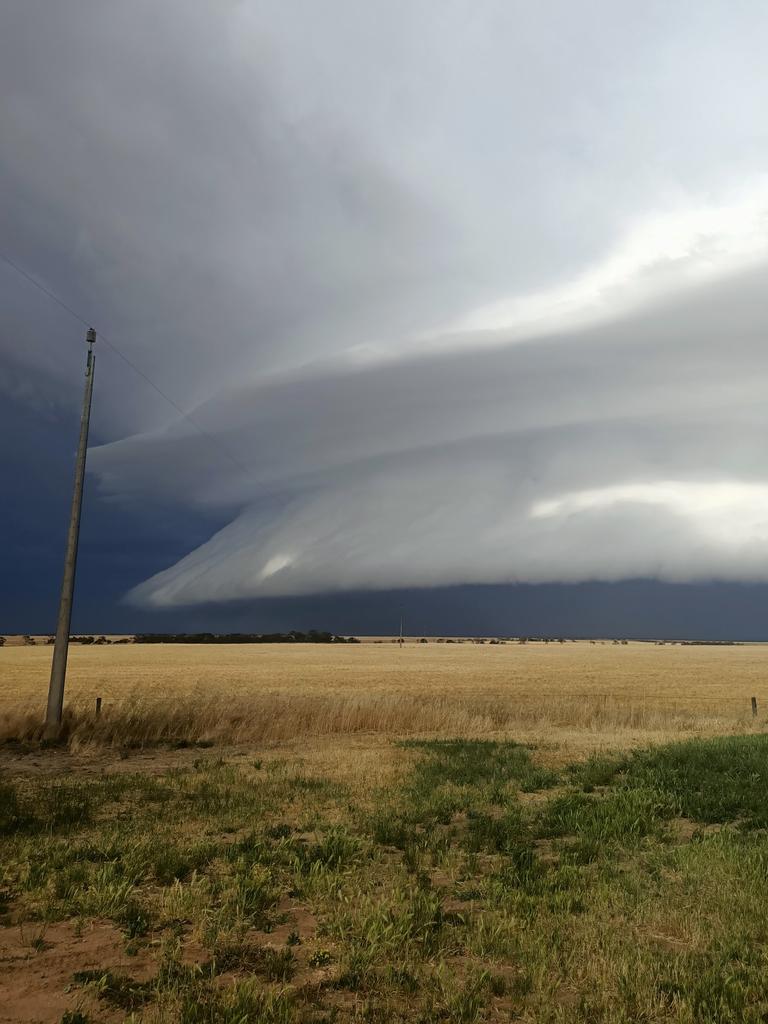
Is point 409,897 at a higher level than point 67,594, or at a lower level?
lower

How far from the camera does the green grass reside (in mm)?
5996

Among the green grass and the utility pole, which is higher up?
the utility pole

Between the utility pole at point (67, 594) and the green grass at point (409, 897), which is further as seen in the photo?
the utility pole at point (67, 594)

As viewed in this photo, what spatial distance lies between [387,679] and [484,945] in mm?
66514

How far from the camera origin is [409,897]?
8398 mm

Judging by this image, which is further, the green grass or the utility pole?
the utility pole

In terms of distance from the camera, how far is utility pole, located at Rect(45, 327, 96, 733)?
904 inches

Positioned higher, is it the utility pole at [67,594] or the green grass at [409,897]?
the utility pole at [67,594]

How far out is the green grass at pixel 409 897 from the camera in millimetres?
5996

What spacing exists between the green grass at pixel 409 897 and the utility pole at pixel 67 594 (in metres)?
8.28

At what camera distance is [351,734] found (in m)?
26.3

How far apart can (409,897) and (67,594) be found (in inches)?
740

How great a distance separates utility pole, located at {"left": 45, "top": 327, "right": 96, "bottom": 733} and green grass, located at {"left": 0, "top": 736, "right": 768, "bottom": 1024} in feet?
27.2

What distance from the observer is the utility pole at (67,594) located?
23.0m
